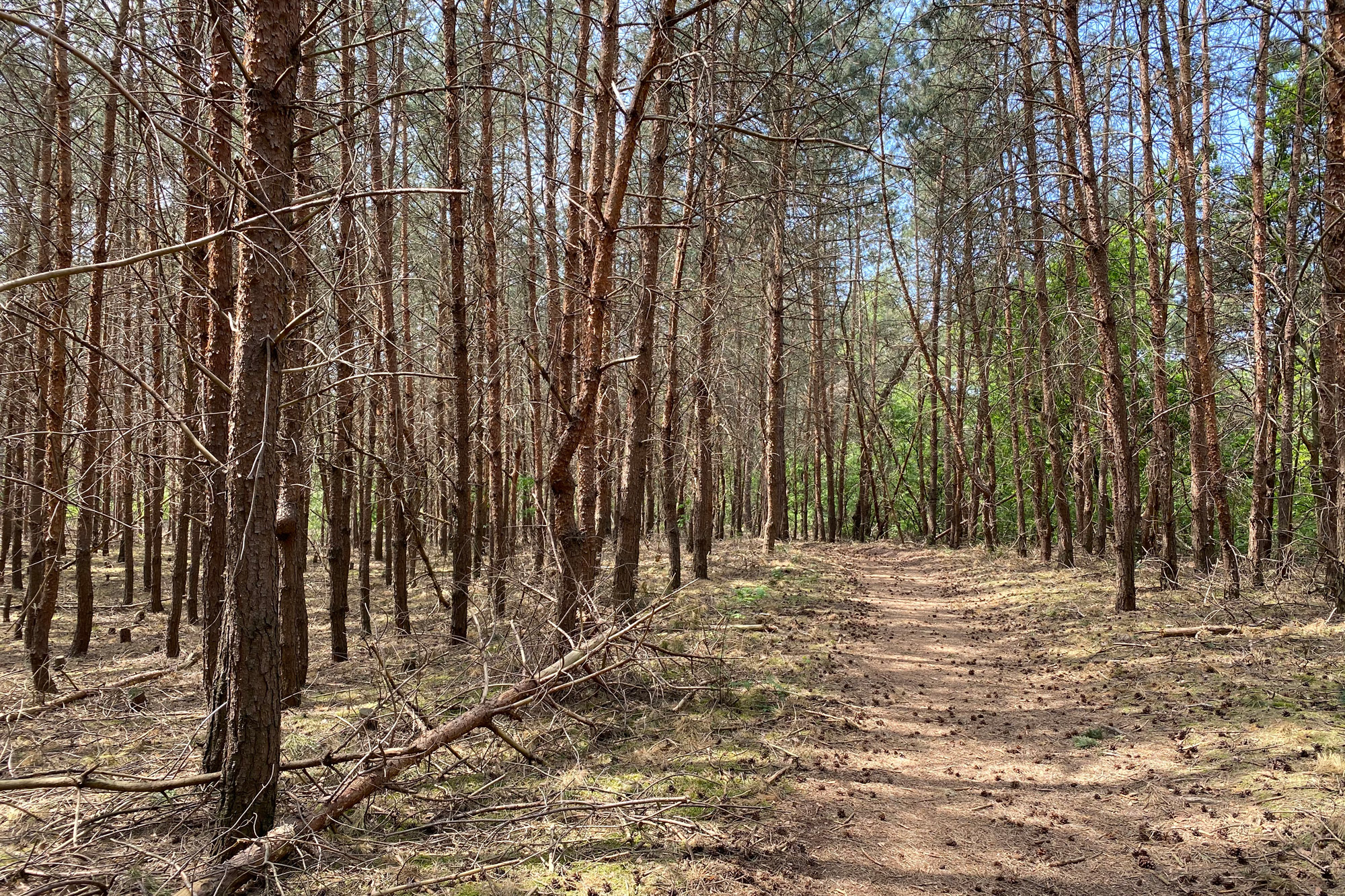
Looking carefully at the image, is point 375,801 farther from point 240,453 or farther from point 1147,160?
point 1147,160

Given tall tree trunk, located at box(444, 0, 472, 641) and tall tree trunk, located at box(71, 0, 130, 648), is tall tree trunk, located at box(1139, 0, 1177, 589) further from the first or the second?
tall tree trunk, located at box(71, 0, 130, 648)

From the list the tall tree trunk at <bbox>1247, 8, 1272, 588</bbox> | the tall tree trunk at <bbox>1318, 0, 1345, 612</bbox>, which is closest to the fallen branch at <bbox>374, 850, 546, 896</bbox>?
the tall tree trunk at <bbox>1318, 0, 1345, 612</bbox>

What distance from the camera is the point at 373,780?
155 inches

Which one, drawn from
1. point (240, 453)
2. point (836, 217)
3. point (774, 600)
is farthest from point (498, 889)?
point (836, 217)

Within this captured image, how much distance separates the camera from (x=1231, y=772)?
4.48m

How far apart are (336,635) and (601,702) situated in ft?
14.7

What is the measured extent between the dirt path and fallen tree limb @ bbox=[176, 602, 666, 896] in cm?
164

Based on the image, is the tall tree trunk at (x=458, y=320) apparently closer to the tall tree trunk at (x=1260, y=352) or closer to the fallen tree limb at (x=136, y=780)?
the fallen tree limb at (x=136, y=780)

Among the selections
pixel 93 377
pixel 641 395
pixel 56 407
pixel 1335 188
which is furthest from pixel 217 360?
pixel 1335 188

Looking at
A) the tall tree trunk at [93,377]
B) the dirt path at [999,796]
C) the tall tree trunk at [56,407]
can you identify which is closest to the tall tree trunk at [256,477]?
the dirt path at [999,796]

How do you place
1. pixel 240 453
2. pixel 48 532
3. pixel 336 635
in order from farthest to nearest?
pixel 336 635
pixel 48 532
pixel 240 453

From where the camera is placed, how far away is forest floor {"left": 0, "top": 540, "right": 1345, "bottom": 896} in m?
3.58

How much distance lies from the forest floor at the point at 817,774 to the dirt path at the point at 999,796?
0.02 m

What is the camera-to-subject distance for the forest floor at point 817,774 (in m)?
3.58
